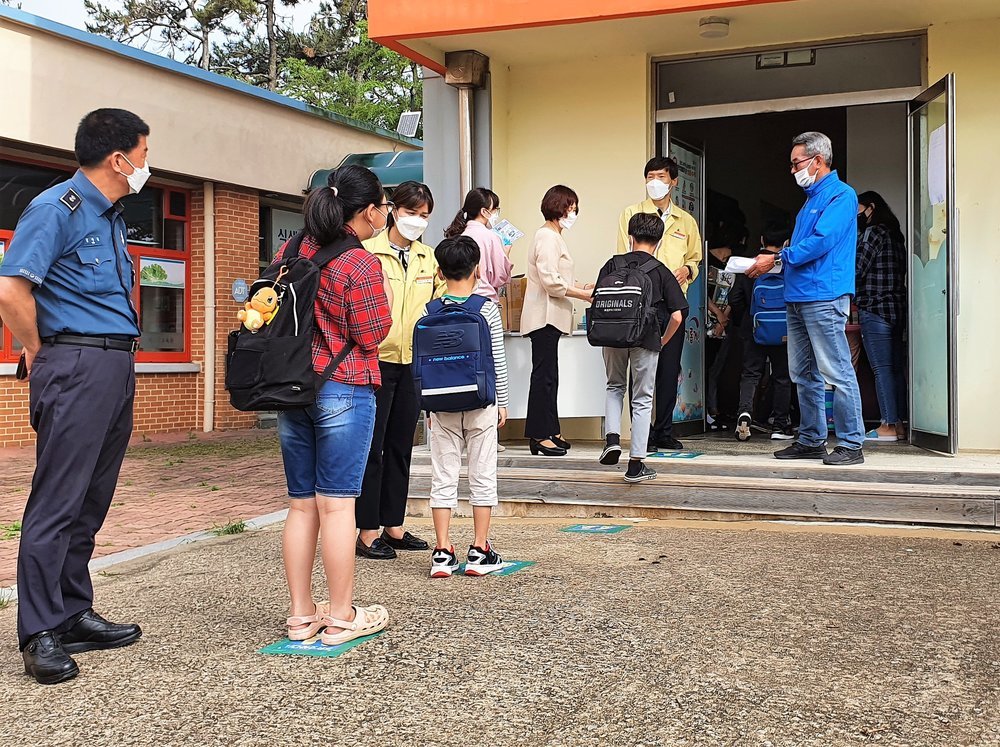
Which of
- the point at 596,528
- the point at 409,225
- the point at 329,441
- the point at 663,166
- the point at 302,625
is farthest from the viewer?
the point at 663,166

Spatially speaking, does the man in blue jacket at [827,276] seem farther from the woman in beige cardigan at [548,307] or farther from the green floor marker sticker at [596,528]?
the woman in beige cardigan at [548,307]

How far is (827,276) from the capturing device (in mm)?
6738

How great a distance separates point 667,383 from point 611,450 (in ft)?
4.03

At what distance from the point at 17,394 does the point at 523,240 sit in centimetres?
715

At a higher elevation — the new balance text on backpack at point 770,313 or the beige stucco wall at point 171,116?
the beige stucco wall at point 171,116

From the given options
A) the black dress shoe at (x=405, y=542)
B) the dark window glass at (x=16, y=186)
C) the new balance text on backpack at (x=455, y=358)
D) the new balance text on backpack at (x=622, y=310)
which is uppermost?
the dark window glass at (x=16, y=186)

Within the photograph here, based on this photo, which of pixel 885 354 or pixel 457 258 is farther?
pixel 885 354

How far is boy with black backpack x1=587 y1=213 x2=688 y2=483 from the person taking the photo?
6.54m

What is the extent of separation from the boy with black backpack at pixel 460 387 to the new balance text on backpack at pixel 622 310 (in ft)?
4.44

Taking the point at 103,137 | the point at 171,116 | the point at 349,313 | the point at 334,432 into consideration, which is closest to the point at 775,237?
the point at 349,313

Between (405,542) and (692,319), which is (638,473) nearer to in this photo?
(405,542)

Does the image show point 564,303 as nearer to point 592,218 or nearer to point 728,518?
point 592,218

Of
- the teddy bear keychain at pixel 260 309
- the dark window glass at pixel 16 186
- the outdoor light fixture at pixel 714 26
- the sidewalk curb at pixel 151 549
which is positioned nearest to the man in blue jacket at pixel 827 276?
the outdoor light fixture at pixel 714 26

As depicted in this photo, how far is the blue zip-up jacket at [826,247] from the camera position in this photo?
6719mm
